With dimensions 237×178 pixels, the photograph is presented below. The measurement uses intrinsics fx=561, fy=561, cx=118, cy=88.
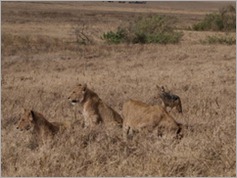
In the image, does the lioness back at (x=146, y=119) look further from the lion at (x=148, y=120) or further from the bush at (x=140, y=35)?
the bush at (x=140, y=35)

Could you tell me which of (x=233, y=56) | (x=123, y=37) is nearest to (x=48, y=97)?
(x=233, y=56)

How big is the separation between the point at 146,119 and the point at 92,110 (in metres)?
1.23

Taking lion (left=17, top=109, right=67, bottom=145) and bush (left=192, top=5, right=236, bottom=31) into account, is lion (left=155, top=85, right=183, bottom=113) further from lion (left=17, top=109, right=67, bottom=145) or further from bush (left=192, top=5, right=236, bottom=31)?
bush (left=192, top=5, right=236, bottom=31)

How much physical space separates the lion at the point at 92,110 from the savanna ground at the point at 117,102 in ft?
1.16

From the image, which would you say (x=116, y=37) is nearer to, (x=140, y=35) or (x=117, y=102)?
(x=140, y=35)

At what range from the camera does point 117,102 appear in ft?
41.0

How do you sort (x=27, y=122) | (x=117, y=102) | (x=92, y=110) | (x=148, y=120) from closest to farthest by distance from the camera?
(x=148, y=120), (x=27, y=122), (x=92, y=110), (x=117, y=102)

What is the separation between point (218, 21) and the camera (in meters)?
48.0

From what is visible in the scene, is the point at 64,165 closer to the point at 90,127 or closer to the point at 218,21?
the point at 90,127

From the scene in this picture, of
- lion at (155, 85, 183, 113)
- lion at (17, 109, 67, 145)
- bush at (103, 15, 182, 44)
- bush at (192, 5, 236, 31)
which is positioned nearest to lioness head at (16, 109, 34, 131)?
lion at (17, 109, 67, 145)

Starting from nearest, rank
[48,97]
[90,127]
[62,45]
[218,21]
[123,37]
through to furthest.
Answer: [90,127], [48,97], [62,45], [123,37], [218,21]

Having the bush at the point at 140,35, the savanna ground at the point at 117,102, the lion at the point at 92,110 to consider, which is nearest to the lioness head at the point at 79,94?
the lion at the point at 92,110

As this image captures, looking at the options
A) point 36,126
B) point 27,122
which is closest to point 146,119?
point 36,126

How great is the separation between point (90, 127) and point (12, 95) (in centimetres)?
581
